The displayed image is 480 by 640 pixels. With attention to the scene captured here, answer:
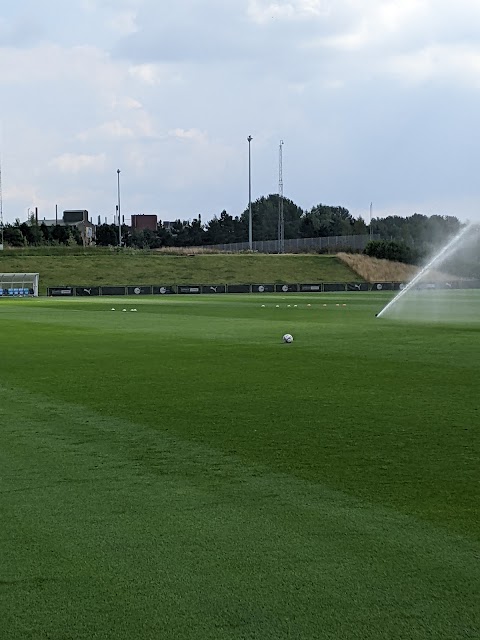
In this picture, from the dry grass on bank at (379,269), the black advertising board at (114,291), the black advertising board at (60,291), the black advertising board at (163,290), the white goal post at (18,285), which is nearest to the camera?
the white goal post at (18,285)

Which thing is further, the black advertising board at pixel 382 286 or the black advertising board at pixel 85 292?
the black advertising board at pixel 382 286

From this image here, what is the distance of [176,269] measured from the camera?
92.7m

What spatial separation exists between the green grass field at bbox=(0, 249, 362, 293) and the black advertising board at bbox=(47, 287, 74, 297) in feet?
15.2

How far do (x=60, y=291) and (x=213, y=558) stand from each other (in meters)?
72.3

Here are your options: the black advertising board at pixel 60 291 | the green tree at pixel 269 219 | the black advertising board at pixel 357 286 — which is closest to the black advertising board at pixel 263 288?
the black advertising board at pixel 357 286

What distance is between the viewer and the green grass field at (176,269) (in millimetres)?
86875

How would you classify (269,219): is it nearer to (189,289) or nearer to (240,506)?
(189,289)

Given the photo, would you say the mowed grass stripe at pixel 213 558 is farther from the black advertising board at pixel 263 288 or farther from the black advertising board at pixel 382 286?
the black advertising board at pixel 382 286

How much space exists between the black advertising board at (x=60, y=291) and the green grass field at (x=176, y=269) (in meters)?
4.63

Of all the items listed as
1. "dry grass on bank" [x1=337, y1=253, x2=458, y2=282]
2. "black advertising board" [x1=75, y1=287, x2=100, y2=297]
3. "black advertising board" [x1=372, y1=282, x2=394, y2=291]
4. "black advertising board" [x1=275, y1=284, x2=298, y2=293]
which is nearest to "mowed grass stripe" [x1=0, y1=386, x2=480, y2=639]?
"black advertising board" [x1=75, y1=287, x2=100, y2=297]

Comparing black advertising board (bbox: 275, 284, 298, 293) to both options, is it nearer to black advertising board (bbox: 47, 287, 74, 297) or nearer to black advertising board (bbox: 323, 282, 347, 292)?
black advertising board (bbox: 323, 282, 347, 292)

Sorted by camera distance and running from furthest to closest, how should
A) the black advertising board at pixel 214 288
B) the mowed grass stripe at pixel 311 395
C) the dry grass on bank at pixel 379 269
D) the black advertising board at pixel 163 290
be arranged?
the dry grass on bank at pixel 379 269 → the black advertising board at pixel 214 288 → the black advertising board at pixel 163 290 → the mowed grass stripe at pixel 311 395

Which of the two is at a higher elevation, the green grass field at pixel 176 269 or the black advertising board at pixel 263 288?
the green grass field at pixel 176 269

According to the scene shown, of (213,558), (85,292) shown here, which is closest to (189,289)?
(85,292)
